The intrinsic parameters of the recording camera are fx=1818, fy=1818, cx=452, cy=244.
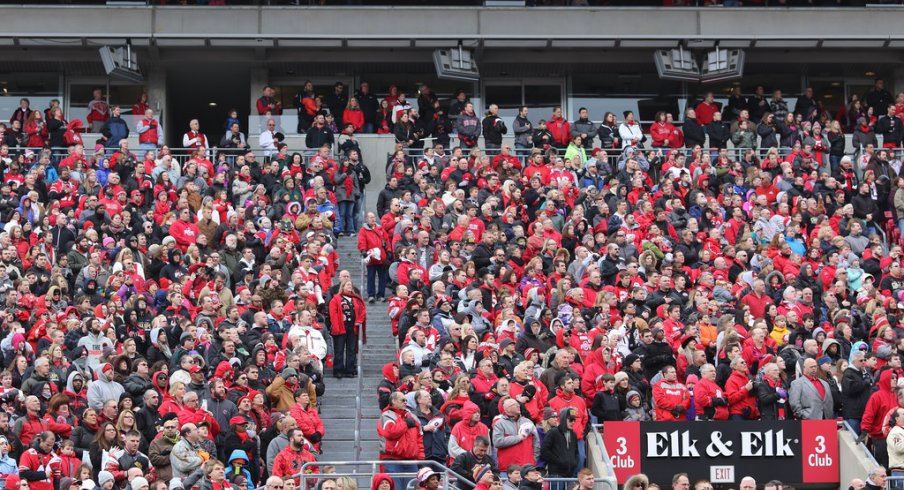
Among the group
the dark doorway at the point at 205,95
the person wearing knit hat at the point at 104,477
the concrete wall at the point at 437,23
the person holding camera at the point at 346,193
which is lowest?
the person wearing knit hat at the point at 104,477

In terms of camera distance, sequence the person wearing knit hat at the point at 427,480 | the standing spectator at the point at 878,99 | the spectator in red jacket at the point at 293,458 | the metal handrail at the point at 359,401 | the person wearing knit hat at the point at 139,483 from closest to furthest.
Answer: the person wearing knit hat at the point at 139,483 < the person wearing knit hat at the point at 427,480 < the spectator in red jacket at the point at 293,458 < the metal handrail at the point at 359,401 < the standing spectator at the point at 878,99

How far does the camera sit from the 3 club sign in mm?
21625

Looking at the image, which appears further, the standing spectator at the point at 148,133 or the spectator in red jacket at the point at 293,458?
the standing spectator at the point at 148,133

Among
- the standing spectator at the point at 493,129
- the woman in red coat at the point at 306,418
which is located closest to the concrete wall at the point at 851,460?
the woman in red coat at the point at 306,418

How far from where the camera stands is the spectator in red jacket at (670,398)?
2203 centimetres

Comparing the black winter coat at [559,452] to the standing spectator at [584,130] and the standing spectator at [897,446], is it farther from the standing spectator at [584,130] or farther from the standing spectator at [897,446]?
the standing spectator at [584,130]

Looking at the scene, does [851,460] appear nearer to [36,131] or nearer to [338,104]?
[338,104]

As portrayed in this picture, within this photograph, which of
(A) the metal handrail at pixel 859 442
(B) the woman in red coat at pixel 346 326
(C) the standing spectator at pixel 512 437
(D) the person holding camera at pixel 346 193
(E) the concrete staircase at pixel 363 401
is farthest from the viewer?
(D) the person holding camera at pixel 346 193

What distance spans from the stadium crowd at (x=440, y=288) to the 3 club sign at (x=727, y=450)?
14.0 inches

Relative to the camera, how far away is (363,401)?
2391cm

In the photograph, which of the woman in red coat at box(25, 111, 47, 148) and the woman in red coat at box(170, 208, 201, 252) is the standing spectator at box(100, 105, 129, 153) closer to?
the woman in red coat at box(25, 111, 47, 148)

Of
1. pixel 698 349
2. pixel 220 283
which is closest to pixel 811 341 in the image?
pixel 698 349

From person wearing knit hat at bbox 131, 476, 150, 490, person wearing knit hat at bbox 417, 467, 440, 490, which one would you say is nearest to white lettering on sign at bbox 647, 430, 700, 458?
person wearing knit hat at bbox 417, 467, 440, 490

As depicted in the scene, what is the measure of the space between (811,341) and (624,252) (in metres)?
4.52
